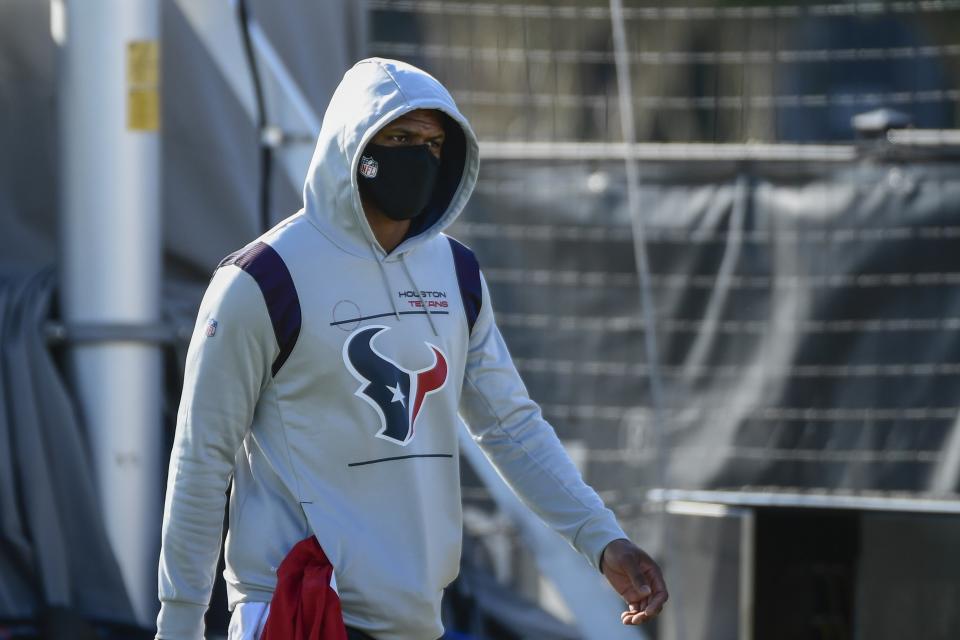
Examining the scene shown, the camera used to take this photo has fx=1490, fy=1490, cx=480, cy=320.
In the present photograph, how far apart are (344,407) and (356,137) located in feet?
1.52

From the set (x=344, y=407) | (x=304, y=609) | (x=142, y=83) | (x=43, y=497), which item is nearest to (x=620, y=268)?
(x=142, y=83)

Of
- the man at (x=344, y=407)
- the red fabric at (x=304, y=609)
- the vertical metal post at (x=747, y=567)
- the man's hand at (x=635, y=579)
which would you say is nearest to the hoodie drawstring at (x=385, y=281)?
the man at (x=344, y=407)

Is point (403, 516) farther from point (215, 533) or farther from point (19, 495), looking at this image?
point (19, 495)

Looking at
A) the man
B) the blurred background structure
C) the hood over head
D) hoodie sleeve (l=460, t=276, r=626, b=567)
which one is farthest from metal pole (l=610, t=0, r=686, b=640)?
the hood over head

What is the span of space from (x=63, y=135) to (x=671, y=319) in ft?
9.32

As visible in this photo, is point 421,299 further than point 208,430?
Yes

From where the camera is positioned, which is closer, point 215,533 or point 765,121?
point 215,533

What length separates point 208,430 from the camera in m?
2.36

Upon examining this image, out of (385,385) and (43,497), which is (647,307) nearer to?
(43,497)

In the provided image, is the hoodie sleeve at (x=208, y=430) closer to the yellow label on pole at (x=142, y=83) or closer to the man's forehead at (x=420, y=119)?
the man's forehead at (x=420, y=119)

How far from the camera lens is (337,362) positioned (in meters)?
2.40

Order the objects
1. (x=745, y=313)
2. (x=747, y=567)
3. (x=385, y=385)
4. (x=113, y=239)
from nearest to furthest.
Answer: (x=385, y=385) < (x=113, y=239) < (x=747, y=567) < (x=745, y=313)

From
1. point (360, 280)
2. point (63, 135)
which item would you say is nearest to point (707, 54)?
point (63, 135)

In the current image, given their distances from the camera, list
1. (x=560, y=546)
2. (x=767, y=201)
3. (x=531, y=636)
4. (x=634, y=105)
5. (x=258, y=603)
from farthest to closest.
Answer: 1. (x=634, y=105)
2. (x=767, y=201)
3. (x=531, y=636)
4. (x=560, y=546)
5. (x=258, y=603)
